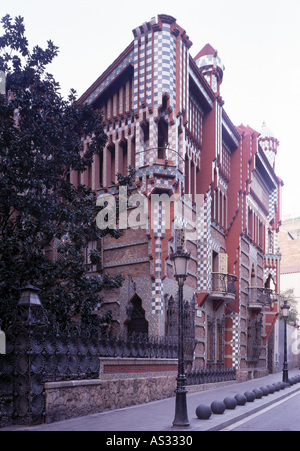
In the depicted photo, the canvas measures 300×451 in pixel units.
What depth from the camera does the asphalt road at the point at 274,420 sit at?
1213cm

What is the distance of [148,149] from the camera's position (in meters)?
21.7

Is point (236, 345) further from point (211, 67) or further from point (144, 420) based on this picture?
point (144, 420)

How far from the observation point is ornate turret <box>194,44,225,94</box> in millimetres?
28094

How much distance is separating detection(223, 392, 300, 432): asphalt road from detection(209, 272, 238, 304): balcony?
972cm

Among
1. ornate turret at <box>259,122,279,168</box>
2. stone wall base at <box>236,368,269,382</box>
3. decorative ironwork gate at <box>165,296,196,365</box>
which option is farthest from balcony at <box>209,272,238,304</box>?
ornate turret at <box>259,122,279,168</box>

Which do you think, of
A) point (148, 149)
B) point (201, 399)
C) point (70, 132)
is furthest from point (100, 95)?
point (201, 399)

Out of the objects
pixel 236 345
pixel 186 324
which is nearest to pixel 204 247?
pixel 186 324

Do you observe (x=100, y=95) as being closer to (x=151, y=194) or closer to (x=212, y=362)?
(x=151, y=194)

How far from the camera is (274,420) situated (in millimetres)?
13578

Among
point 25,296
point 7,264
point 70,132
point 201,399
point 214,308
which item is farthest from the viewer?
point 214,308

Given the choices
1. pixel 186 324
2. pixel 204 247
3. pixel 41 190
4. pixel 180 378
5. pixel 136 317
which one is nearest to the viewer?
pixel 180 378

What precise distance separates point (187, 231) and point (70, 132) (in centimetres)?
962

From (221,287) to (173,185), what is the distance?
796cm

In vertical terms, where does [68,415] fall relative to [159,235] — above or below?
below
